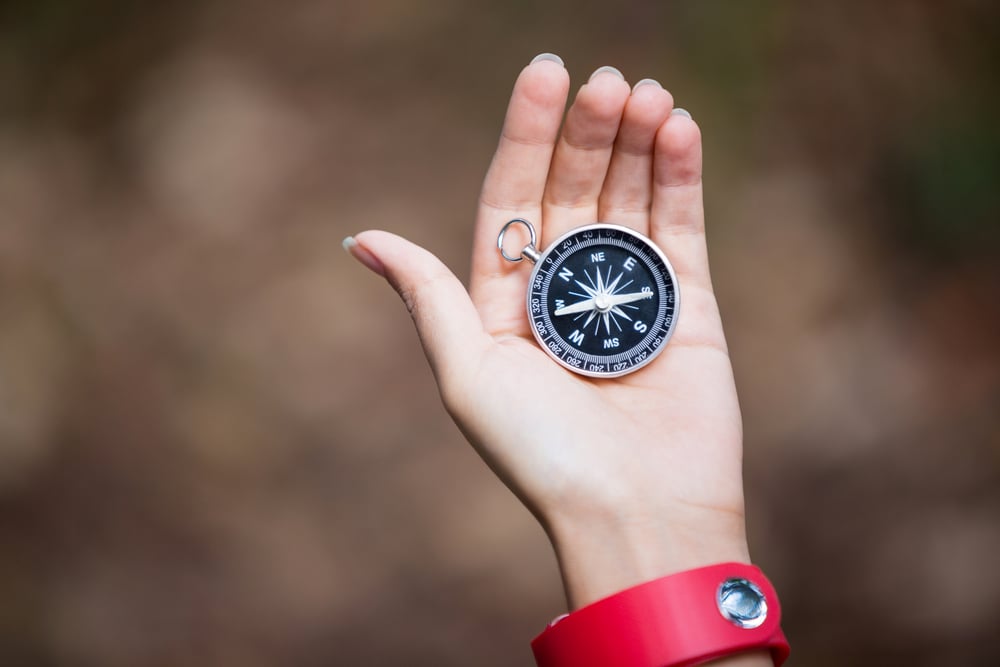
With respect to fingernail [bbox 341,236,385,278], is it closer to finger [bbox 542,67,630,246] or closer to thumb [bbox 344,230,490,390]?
thumb [bbox 344,230,490,390]

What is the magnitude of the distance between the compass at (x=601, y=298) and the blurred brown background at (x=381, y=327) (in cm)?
241

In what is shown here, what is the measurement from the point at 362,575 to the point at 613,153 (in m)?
3.14

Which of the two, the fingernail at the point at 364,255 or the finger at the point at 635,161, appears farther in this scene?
the finger at the point at 635,161

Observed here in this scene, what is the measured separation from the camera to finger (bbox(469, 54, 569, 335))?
123 inches

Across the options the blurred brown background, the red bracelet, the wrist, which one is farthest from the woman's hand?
the blurred brown background

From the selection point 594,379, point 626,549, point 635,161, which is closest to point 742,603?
point 626,549

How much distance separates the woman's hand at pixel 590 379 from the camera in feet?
9.02

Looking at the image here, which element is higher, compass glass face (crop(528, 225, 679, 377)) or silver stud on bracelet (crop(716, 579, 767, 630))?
compass glass face (crop(528, 225, 679, 377))

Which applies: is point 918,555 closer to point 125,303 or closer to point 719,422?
point 719,422

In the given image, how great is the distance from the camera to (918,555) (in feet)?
17.4

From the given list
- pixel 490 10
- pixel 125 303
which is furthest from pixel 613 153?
pixel 125 303

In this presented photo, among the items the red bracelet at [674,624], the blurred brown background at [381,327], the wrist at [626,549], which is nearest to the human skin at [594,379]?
the wrist at [626,549]

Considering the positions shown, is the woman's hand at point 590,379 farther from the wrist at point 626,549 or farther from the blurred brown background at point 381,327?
the blurred brown background at point 381,327

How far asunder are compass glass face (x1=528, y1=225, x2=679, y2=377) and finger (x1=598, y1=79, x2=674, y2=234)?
0.12 meters
